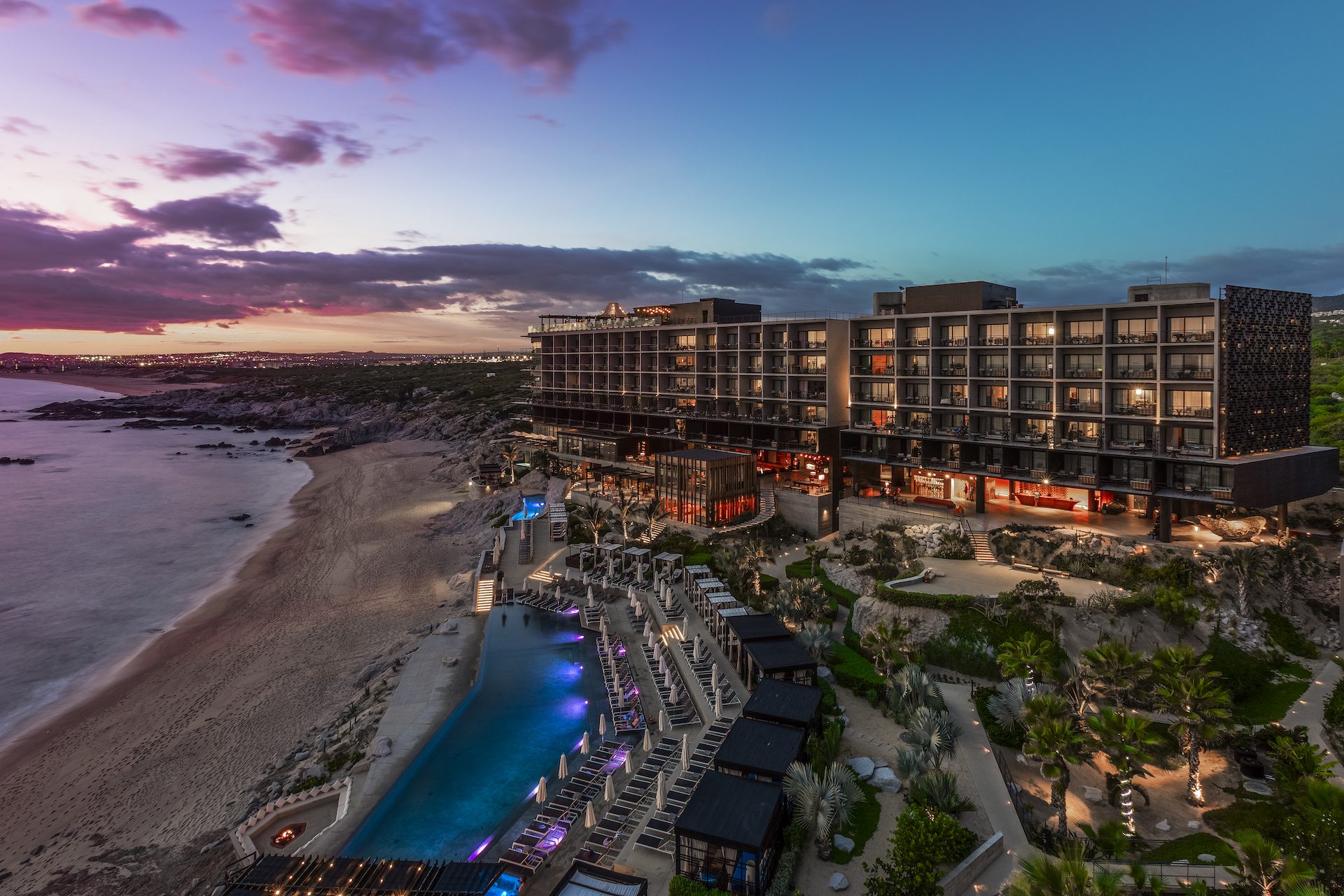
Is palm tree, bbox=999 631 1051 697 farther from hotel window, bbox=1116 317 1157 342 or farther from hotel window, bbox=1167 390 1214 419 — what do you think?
hotel window, bbox=1116 317 1157 342

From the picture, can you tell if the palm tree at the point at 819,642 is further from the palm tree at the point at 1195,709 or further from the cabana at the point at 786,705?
the palm tree at the point at 1195,709

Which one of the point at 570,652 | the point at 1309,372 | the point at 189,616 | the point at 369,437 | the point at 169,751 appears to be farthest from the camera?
the point at 369,437

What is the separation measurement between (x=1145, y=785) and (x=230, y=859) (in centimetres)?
4002

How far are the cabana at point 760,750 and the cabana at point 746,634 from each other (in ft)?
27.7

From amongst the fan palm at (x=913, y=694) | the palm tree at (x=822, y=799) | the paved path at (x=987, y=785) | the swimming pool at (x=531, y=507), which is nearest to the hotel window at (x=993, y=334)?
the paved path at (x=987, y=785)

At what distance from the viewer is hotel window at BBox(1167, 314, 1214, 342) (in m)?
47.0

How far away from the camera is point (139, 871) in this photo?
1097 inches

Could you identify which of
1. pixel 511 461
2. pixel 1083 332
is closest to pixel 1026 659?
pixel 1083 332

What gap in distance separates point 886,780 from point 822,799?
5.07 metres

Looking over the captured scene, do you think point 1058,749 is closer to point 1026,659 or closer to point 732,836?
point 1026,659

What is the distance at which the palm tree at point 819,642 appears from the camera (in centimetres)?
3619

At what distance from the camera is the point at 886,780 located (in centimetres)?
2658

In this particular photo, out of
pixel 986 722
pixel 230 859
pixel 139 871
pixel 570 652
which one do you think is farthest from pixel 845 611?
pixel 139 871

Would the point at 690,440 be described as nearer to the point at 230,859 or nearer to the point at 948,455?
the point at 948,455
